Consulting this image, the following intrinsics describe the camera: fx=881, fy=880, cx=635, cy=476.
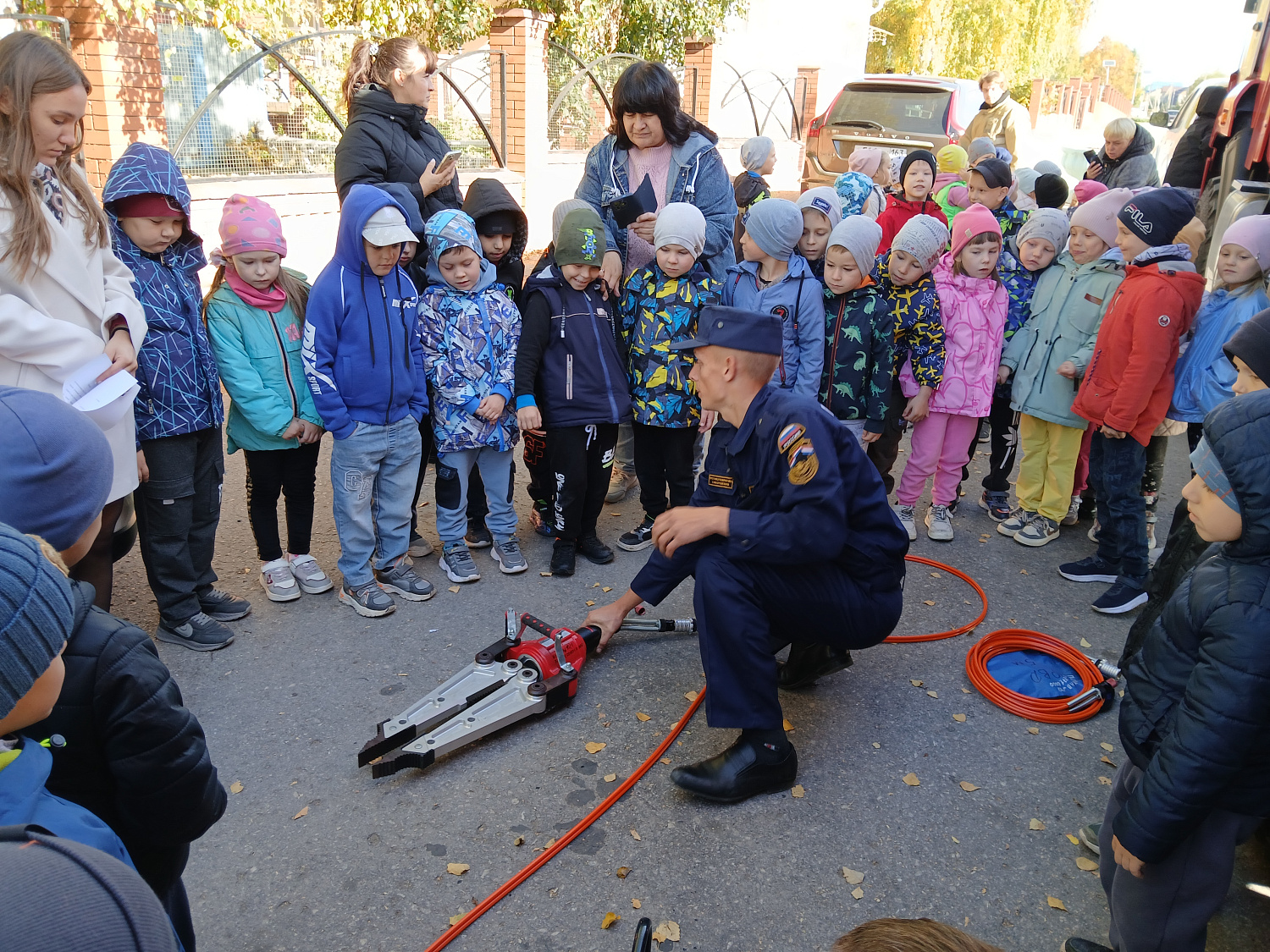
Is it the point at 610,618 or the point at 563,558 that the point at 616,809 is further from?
the point at 563,558

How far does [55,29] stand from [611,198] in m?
5.43

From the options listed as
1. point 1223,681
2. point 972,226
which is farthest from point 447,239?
point 1223,681

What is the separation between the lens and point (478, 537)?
189 inches

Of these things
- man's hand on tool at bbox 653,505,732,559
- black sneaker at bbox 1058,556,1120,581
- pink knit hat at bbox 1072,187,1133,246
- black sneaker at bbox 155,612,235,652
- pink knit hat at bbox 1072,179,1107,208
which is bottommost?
black sneaker at bbox 1058,556,1120,581

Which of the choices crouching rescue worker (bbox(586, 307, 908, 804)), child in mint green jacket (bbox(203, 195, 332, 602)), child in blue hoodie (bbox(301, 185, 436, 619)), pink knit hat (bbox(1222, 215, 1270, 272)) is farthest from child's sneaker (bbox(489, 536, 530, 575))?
pink knit hat (bbox(1222, 215, 1270, 272))

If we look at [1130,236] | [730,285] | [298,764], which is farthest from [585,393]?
[1130,236]

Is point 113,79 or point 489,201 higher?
point 113,79

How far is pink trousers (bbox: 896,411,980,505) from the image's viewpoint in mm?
4949

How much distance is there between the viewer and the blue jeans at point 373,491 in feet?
12.9

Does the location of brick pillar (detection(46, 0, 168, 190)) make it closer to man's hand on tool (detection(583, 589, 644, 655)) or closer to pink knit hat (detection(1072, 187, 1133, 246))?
man's hand on tool (detection(583, 589, 644, 655))

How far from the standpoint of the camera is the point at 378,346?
386 cm

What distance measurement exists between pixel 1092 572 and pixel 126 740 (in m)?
4.46

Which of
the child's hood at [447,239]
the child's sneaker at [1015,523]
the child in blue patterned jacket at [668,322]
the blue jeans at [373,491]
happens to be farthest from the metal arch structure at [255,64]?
the child's sneaker at [1015,523]

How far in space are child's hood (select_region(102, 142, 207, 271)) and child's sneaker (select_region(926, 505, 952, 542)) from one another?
400cm
